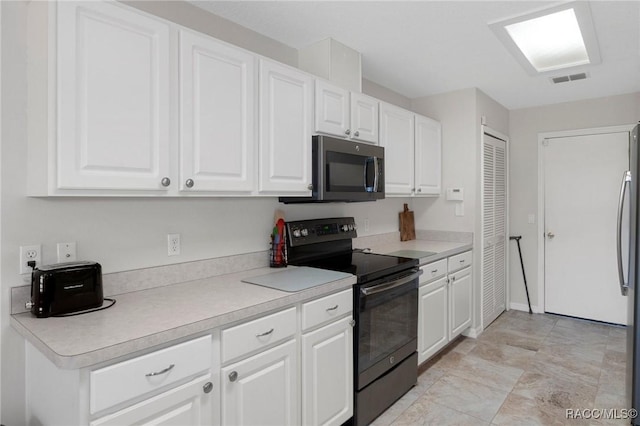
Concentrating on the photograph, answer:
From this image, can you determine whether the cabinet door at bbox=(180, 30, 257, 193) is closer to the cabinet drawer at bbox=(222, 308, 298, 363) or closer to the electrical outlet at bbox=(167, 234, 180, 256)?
the electrical outlet at bbox=(167, 234, 180, 256)

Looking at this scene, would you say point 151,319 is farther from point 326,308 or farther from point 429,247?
point 429,247

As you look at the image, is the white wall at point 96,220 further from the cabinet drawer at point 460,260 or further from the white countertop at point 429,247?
the cabinet drawer at point 460,260

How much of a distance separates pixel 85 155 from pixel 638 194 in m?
2.65

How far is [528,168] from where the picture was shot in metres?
4.39

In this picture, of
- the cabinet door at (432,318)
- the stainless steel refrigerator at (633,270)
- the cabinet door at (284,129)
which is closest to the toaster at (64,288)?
the cabinet door at (284,129)

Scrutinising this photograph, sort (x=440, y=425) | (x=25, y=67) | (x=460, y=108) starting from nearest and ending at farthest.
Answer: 1. (x=25, y=67)
2. (x=440, y=425)
3. (x=460, y=108)

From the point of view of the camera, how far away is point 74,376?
3.63 ft

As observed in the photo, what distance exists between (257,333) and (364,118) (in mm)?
1706

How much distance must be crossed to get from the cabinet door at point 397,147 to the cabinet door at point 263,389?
1706 millimetres

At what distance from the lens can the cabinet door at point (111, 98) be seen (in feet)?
4.34

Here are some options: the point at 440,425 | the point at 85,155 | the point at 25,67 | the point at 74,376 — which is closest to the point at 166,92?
the point at 85,155

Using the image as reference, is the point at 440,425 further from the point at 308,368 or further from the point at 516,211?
the point at 516,211

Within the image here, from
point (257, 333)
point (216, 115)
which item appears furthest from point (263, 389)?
point (216, 115)

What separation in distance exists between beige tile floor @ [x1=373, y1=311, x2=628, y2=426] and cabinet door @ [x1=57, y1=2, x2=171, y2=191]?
1.96m
